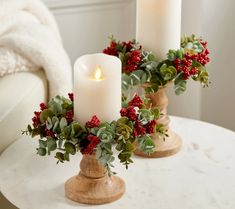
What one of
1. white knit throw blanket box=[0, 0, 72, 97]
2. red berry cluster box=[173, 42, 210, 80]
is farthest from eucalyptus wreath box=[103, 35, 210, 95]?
white knit throw blanket box=[0, 0, 72, 97]

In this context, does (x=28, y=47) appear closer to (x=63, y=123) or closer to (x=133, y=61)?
(x=133, y=61)

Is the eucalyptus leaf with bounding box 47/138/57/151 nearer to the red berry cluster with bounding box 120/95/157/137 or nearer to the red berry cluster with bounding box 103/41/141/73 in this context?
the red berry cluster with bounding box 120/95/157/137

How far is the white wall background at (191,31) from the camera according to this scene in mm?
2057

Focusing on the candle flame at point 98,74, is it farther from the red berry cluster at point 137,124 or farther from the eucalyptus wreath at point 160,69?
the eucalyptus wreath at point 160,69

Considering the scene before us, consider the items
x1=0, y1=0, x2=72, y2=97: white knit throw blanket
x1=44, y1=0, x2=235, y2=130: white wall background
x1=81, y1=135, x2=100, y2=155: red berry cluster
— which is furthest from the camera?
x1=44, y1=0, x2=235, y2=130: white wall background

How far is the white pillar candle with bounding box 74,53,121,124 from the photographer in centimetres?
103

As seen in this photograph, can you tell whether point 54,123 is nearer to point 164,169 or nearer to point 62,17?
point 164,169

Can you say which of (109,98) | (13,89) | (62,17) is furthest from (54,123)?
(62,17)

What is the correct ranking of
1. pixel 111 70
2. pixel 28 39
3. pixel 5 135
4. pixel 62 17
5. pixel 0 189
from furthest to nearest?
pixel 62 17
pixel 28 39
pixel 5 135
pixel 0 189
pixel 111 70

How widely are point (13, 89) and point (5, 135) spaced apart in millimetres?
132

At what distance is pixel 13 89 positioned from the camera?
1.43m

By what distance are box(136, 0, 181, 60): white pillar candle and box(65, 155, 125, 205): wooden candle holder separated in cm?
31

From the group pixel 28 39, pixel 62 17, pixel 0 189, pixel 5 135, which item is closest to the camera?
pixel 0 189

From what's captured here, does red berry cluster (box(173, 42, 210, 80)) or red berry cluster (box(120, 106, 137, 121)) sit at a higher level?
red berry cluster (box(173, 42, 210, 80))
